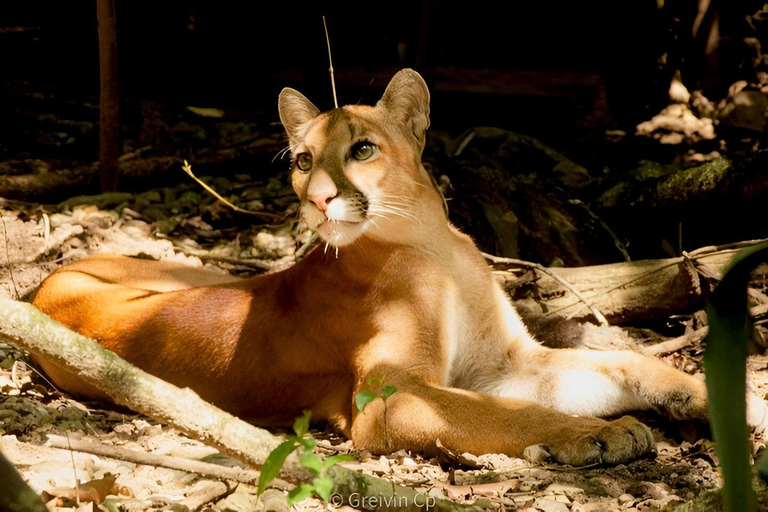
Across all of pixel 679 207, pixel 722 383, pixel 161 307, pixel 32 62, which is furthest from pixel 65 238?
pixel 722 383

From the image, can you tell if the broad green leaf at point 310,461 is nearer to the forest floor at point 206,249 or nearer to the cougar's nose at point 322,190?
the forest floor at point 206,249

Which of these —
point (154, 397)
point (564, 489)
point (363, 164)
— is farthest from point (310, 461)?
point (363, 164)

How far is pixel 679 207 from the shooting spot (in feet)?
19.3

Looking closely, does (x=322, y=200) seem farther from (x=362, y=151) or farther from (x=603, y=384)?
(x=603, y=384)

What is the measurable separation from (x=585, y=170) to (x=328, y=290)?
4.01 meters

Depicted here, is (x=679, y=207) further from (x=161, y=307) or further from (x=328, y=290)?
(x=161, y=307)

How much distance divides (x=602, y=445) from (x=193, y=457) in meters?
1.61

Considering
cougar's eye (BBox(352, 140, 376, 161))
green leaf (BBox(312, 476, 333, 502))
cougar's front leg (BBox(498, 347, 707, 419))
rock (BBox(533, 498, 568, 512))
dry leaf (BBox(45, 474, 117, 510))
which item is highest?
cougar's eye (BBox(352, 140, 376, 161))

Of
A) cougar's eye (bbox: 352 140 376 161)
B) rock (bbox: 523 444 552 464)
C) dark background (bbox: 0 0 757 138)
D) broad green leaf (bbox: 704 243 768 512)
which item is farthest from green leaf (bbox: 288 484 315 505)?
dark background (bbox: 0 0 757 138)

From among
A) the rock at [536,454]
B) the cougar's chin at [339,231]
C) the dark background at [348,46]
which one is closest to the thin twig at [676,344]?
the rock at [536,454]

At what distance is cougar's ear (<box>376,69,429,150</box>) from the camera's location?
4176 millimetres

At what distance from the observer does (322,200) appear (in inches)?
143

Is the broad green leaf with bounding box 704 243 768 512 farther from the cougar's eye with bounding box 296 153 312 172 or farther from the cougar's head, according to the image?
the cougar's eye with bounding box 296 153 312 172

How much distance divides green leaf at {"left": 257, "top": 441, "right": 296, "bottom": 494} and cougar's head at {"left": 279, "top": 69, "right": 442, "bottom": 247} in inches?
68.6
